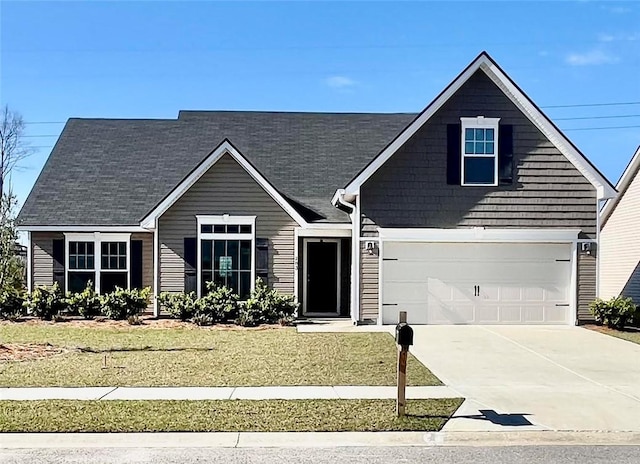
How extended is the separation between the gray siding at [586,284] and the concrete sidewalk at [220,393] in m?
9.51

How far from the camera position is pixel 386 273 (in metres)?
17.0

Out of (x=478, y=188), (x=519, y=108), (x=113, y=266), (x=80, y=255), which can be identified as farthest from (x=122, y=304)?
(x=519, y=108)

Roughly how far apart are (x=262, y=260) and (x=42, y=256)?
653 centimetres

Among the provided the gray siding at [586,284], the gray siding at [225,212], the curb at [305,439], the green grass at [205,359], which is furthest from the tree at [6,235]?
the gray siding at [586,284]

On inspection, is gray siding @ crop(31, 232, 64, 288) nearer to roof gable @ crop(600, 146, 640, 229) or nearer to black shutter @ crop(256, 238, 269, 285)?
black shutter @ crop(256, 238, 269, 285)

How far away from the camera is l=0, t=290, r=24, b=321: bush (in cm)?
1775

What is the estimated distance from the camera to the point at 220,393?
8688 millimetres

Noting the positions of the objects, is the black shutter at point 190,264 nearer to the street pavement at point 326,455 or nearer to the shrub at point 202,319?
the shrub at point 202,319

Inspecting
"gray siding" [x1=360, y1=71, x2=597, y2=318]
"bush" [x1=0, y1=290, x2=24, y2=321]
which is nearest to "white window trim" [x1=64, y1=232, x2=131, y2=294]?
"bush" [x1=0, y1=290, x2=24, y2=321]

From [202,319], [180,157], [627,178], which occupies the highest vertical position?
[180,157]

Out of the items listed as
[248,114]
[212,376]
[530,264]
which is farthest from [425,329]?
[248,114]

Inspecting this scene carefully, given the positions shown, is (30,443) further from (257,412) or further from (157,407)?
(257,412)

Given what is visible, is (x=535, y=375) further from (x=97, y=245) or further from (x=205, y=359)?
(x=97, y=245)

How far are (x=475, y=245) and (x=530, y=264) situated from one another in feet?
5.16
